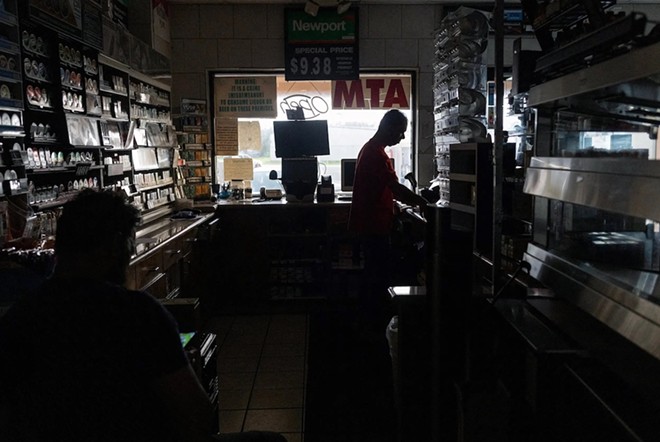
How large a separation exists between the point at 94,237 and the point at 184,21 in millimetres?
5180

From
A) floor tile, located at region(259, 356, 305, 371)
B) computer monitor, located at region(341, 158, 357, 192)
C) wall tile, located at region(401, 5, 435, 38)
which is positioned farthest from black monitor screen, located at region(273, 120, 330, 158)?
floor tile, located at region(259, 356, 305, 371)

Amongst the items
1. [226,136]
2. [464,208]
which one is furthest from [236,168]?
[464,208]

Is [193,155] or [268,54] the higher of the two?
[268,54]

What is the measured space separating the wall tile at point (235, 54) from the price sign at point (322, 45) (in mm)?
426

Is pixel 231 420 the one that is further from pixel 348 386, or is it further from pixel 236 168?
pixel 236 168

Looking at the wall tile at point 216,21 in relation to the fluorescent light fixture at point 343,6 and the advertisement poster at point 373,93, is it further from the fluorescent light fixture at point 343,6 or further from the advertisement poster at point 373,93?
the advertisement poster at point 373,93

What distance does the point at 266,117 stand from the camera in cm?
639

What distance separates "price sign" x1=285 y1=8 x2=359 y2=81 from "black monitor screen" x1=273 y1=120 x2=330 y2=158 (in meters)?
0.68

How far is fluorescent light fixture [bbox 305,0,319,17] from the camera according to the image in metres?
5.98

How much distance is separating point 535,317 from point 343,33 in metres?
4.78

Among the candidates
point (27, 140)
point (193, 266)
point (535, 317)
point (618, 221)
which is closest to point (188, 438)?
point (535, 317)

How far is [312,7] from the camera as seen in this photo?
600 centimetres

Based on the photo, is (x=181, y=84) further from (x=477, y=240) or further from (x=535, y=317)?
(x=535, y=317)

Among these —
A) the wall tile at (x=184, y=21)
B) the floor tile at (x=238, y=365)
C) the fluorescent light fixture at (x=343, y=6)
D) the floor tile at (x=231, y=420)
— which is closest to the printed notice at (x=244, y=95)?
the wall tile at (x=184, y=21)
